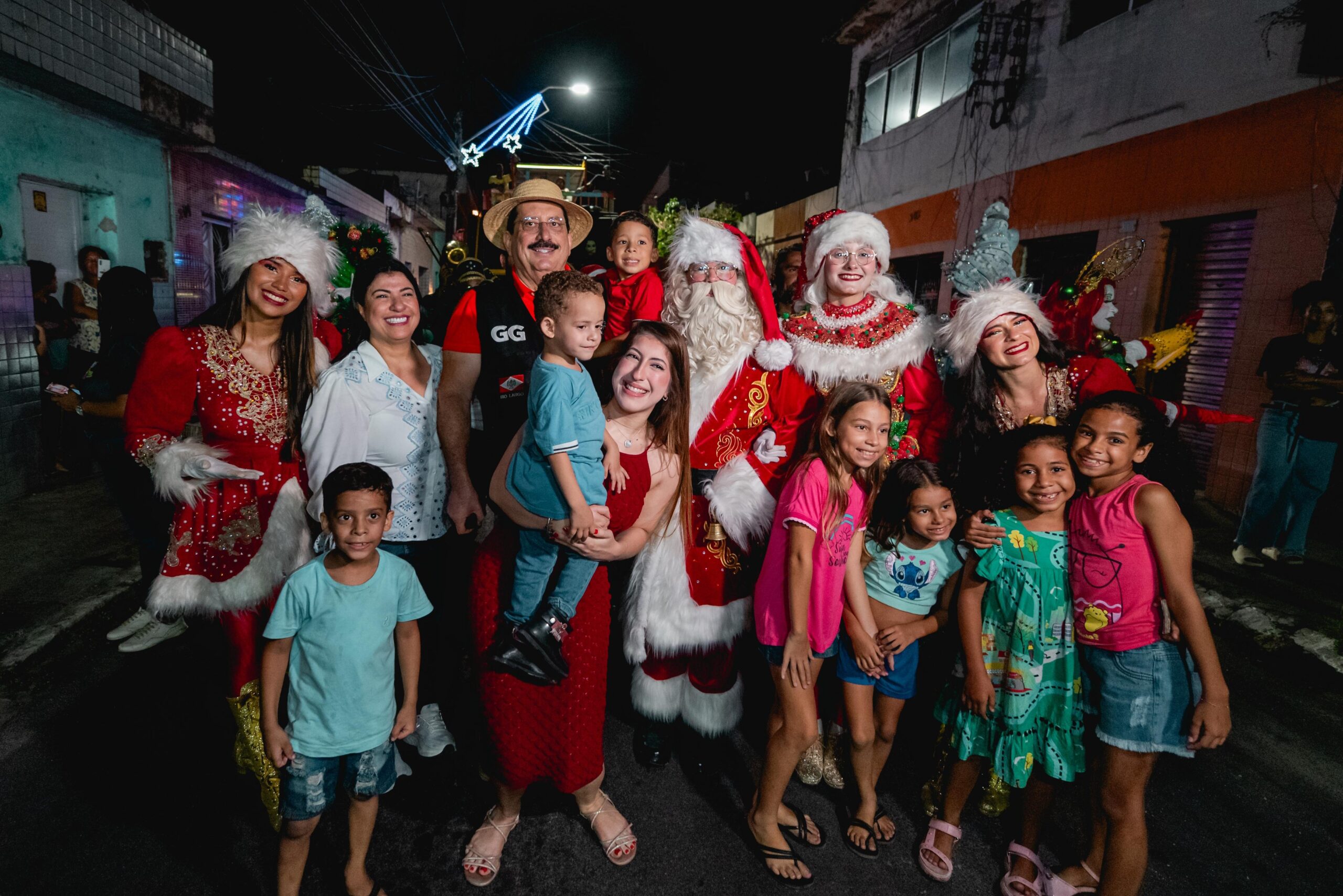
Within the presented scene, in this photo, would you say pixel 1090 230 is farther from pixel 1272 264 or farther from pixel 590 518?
pixel 590 518

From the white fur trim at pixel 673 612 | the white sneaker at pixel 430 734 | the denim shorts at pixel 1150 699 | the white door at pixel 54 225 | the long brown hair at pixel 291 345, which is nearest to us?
the denim shorts at pixel 1150 699

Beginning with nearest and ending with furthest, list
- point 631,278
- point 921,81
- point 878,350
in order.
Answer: point 878,350, point 631,278, point 921,81

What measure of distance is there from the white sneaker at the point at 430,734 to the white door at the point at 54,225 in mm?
6586

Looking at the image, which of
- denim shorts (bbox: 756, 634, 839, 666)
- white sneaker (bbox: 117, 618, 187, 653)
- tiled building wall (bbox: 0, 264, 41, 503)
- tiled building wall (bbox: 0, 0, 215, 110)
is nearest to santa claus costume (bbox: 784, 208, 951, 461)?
denim shorts (bbox: 756, 634, 839, 666)

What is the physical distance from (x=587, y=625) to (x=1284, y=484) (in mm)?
6058

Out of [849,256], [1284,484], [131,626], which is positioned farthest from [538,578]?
[1284,484]

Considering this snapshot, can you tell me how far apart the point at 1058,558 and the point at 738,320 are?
1.64 m

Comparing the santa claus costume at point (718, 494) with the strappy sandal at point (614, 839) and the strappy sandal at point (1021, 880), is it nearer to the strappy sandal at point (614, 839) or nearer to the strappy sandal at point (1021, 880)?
the strappy sandal at point (614, 839)

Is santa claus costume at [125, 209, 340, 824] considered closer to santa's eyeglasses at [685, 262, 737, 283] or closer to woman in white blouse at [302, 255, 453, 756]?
woman in white blouse at [302, 255, 453, 756]

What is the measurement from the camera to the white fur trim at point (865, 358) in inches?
116

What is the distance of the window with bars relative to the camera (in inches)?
420

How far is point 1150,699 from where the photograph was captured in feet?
7.18

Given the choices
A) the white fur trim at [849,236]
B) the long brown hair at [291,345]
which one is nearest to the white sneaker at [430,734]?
the long brown hair at [291,345]

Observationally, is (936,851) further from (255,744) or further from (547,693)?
(255,744)
